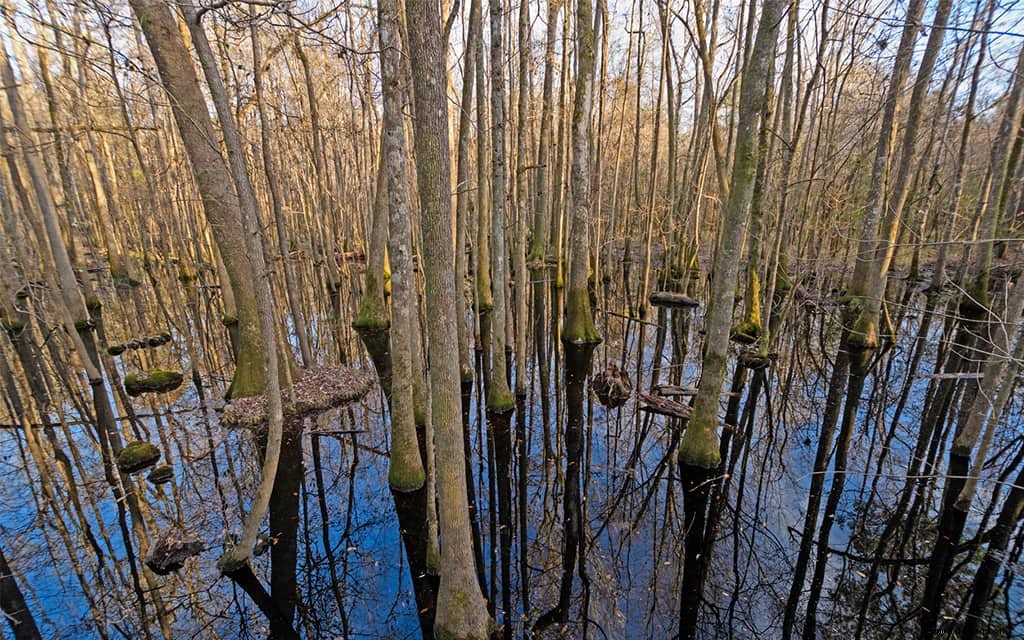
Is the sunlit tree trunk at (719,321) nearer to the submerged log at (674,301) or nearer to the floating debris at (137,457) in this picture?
the floating debris at (137,457)

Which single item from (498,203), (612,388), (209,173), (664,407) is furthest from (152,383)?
(664,407)

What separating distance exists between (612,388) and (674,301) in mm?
8181

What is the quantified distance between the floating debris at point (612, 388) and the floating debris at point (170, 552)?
6700mm

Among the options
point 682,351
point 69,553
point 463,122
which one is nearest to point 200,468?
point 69,553

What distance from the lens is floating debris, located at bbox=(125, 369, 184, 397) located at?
9613 mm

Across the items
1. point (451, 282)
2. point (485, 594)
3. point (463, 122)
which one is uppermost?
point (463, 122)

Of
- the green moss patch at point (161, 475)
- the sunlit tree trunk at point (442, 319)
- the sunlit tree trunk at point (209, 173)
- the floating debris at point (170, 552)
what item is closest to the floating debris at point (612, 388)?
the sunlit tree trunk at point (442, 319)

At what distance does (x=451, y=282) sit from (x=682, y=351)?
9.89 metres

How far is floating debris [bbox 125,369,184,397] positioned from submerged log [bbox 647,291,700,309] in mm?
14203

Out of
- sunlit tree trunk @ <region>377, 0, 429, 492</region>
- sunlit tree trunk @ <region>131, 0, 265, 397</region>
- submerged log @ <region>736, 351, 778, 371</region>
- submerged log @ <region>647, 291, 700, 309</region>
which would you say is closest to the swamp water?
sunlit tree trunk @ <region>377, 0, 429, 492</region>

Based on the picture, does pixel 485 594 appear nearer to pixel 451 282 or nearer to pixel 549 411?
pixel 451 282

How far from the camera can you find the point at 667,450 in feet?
24.1

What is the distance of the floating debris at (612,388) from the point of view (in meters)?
8.97

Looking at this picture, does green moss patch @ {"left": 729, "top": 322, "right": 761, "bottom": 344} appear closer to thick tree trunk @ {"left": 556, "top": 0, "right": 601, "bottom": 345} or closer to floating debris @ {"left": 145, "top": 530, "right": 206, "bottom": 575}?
thick tree trunk @ {"left": 556, "top": 0, "right": 601, "bottom": 345}
